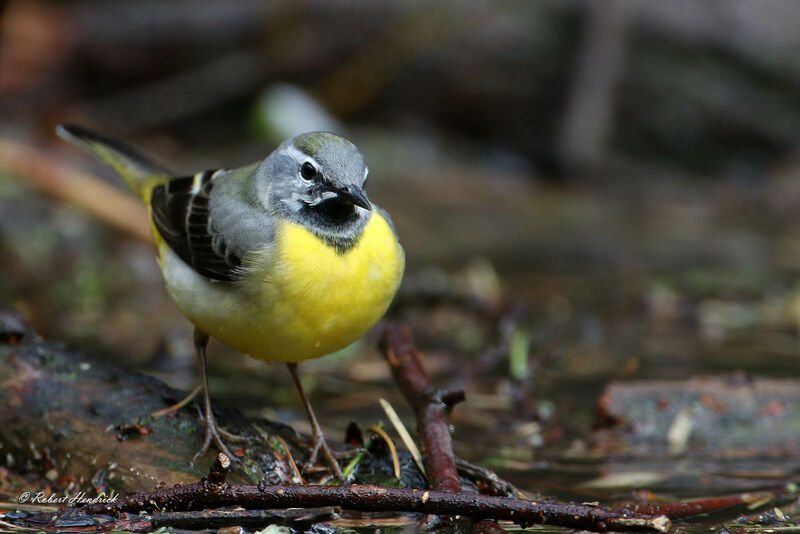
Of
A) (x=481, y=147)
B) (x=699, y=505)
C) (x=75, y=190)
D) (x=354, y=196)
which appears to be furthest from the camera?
(x=481, y=147)

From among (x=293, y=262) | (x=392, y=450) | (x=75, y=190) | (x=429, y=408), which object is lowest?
(x=392, y=450)

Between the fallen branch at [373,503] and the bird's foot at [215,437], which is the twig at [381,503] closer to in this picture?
the fallen branch at [373,503]

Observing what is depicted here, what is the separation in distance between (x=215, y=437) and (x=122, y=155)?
2325 millimetres

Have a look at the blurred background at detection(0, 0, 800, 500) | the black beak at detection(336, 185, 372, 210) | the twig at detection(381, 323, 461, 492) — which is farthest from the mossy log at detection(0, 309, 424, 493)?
the blurred background at detection(0, 0, 800, 500)

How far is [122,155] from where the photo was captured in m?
5.64

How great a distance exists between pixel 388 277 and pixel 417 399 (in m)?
0.55

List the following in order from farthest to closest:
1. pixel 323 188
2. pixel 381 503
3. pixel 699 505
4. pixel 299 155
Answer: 1. pixel 299 155
2. pixel 323 188
3. pixel 699 505
4. pixel 381 503

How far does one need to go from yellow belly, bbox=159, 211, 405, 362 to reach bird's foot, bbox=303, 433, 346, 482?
1.20 ft

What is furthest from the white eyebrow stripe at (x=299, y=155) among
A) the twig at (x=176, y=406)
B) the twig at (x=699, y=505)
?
the twig at (x=699, y=505)

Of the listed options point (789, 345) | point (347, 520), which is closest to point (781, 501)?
point (347, 520)

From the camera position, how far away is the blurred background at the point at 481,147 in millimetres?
7887

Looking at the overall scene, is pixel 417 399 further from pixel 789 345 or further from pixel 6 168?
pixel 6 168

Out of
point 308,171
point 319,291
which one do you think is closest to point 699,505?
point 319,291

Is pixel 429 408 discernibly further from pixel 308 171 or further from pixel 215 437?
pixel 308 171
